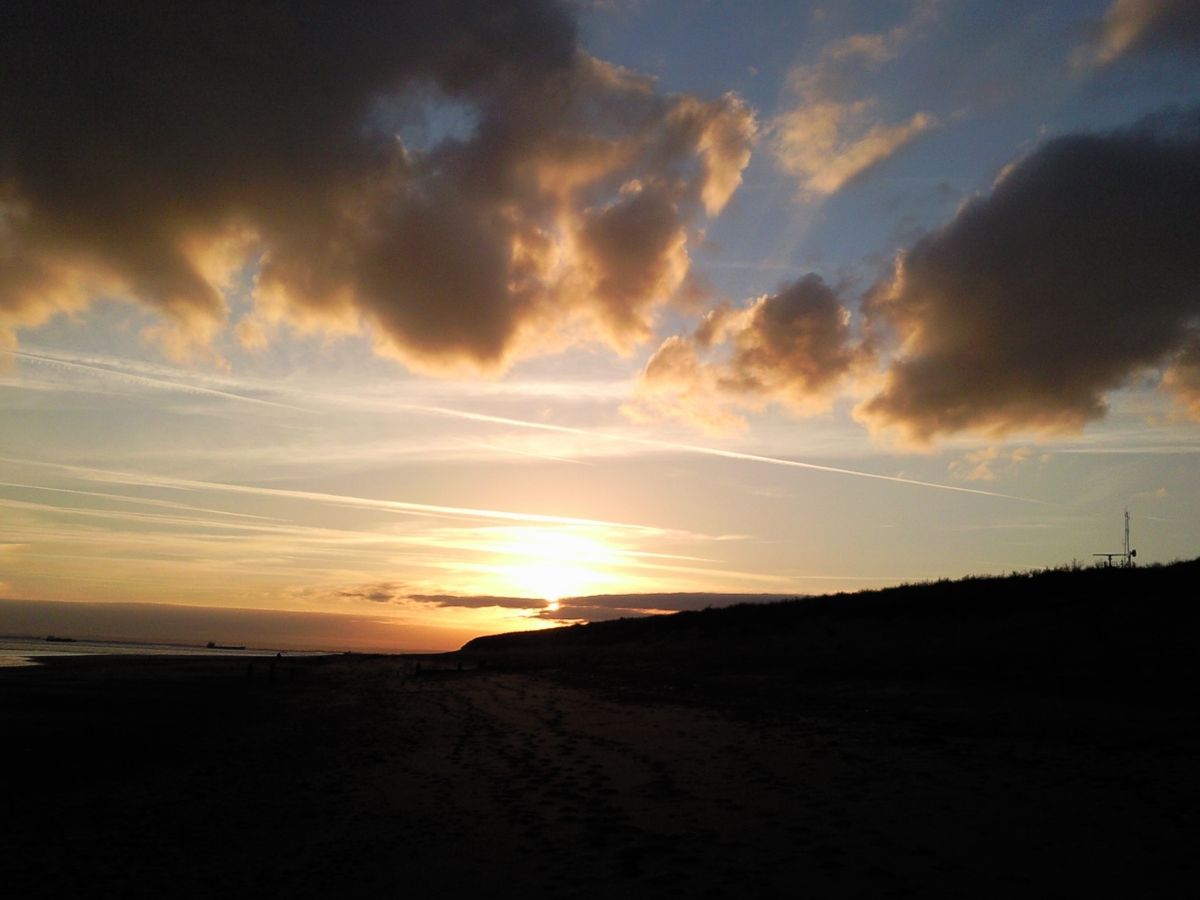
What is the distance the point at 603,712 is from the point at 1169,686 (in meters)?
14.8

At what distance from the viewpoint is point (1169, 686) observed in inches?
758

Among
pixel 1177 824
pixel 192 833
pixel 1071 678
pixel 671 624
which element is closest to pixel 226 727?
pixel 192 833

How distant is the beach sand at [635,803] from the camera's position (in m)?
7.72

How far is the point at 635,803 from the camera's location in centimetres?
1077

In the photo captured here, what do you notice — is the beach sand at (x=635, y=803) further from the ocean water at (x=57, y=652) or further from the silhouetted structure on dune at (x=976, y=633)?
the ocean water at (x=57, y=652)

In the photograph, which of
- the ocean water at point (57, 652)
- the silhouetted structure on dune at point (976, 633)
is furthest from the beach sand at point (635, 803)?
the ocean water at point (57, 652)

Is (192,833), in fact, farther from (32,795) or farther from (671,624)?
(671,624)

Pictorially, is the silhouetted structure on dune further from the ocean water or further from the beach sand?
the ocean water

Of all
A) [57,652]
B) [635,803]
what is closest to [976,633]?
[635,803]

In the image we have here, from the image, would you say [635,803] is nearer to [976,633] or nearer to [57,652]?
[976,633]

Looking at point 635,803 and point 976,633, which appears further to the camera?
point 976,633

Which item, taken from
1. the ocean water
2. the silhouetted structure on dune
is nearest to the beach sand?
the silhouetted structure on dune

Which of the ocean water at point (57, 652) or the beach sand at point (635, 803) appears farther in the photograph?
the ocean water at point (57, 652)

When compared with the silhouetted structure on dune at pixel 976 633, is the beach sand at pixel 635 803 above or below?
below
